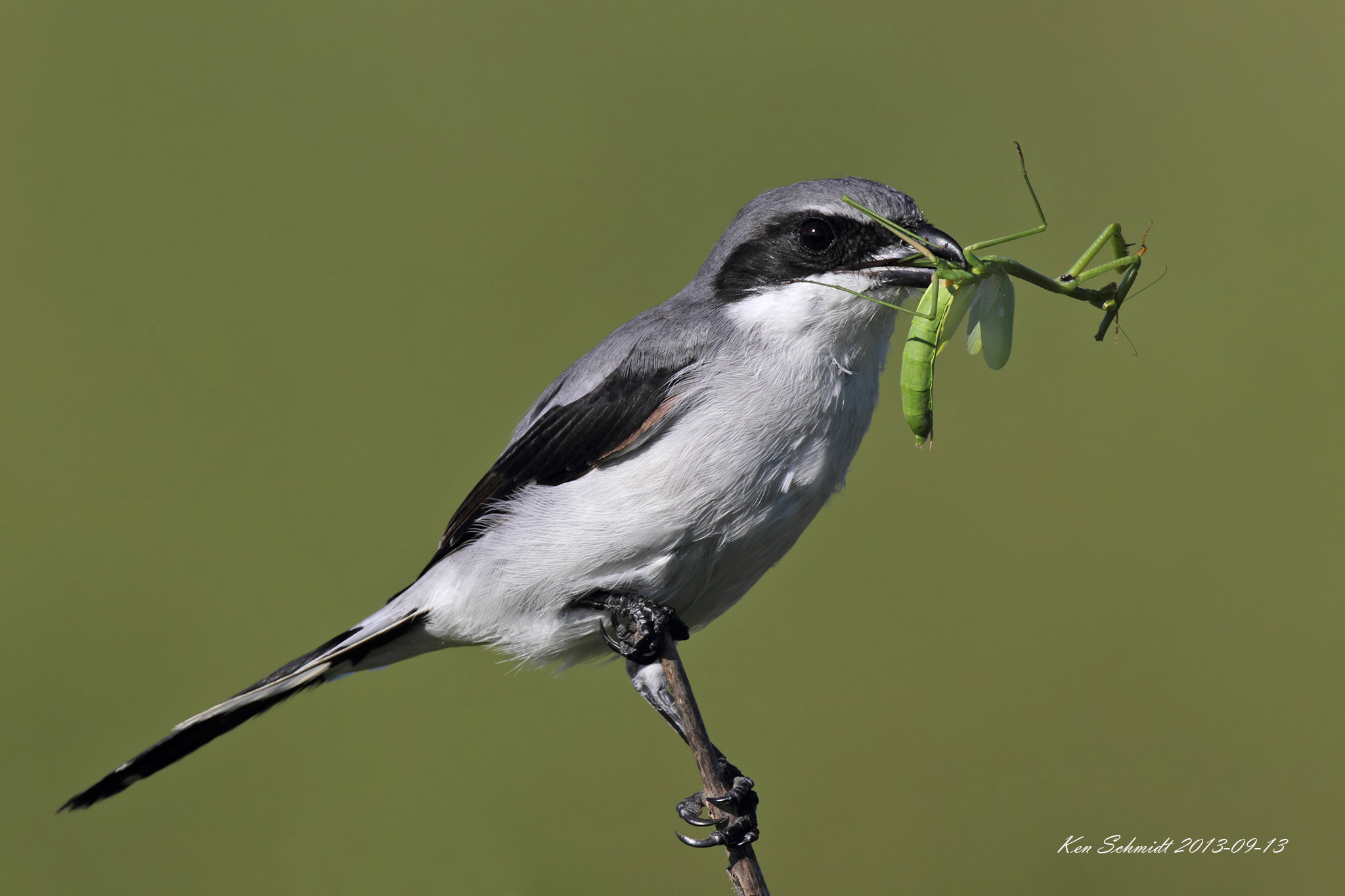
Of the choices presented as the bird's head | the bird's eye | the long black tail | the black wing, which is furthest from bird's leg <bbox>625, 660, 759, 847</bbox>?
the bird's eye

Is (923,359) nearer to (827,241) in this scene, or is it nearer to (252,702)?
(827,241)

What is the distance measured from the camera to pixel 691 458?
251cm

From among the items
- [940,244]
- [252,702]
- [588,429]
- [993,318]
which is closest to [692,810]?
[588,429]

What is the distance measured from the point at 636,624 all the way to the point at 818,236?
1069 mm

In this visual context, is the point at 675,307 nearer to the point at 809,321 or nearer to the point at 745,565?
the point at 809,321

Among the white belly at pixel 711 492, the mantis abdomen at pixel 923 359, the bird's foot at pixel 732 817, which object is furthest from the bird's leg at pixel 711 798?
the mantis abdomen at pixel 923 359

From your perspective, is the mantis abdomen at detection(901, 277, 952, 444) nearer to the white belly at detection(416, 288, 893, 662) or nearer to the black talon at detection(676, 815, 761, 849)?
the white belly at detection(416, 288, 893, 662)

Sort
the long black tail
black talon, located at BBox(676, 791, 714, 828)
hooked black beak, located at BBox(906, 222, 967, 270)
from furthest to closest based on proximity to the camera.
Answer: the long black tail < black talon, located at BBox(676, 791, 714, 828) < hooked black beak, located at BBox(906, 222, 967, 270)

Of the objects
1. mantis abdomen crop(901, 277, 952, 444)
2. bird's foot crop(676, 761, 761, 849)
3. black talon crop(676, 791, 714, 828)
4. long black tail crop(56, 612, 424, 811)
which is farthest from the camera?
long black tail crop(56, 612, 424, 811)

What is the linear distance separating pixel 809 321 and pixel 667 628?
0.83 meters

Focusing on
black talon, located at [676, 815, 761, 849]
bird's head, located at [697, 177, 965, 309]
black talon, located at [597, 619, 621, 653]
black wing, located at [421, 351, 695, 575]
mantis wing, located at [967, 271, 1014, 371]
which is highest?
bird's head, located at [697, 177, 965, 309]

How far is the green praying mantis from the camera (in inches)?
90.4

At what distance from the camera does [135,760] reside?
9.09ft

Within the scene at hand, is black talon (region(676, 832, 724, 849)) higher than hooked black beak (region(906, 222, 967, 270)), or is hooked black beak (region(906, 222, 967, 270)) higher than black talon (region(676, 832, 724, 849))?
hooked black beak (region(906, 222, 967, 270))
